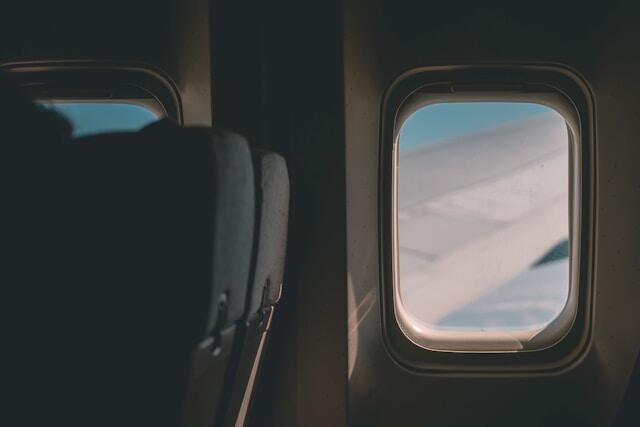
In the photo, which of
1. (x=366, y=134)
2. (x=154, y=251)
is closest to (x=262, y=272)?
(x=154, y=251)

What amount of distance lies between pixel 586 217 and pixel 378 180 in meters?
0.76

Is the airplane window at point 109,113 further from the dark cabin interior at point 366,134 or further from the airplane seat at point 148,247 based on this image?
the airplane seat at point 148,247

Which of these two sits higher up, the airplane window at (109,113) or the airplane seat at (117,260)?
the airplane window at (109,113)

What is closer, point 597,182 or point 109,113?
point 597,182

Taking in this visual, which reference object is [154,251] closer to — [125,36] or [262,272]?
[262,272]

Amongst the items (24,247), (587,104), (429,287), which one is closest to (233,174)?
(24,247)

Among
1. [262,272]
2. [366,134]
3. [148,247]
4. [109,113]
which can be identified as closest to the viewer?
[148,247]

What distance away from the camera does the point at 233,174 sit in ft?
2.58

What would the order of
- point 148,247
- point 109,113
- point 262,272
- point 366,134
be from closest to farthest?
point 148,247 < point 262,272 < point 366,134 < point 109,113

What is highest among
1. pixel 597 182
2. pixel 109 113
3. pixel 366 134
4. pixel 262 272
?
pixel 109 113

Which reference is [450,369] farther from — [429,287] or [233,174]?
[429,287]

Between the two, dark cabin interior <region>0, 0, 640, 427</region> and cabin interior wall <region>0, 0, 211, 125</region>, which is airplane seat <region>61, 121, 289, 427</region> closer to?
dark cabin interior <region>0, 0, 640, 427</region>

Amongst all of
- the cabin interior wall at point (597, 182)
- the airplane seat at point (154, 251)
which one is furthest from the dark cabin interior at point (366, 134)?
the airplane seat at point (154, 251)

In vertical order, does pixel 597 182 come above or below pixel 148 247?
above
